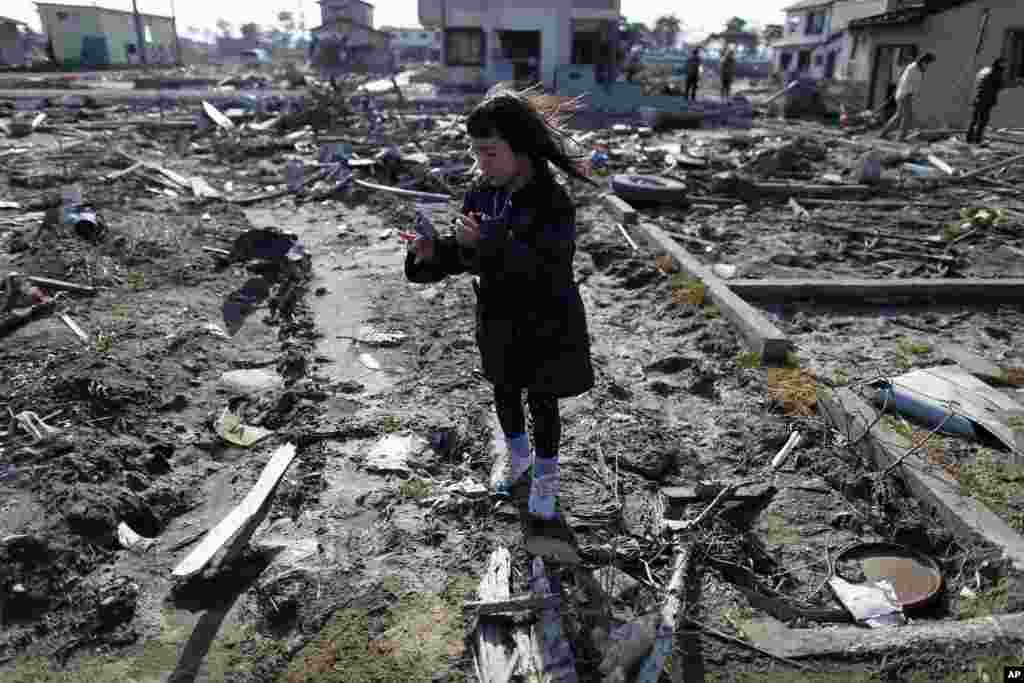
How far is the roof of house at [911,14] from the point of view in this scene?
76.7 ft

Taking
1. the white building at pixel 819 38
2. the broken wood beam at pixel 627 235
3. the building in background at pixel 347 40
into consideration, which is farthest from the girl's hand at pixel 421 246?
the building in background at pixel 347 40

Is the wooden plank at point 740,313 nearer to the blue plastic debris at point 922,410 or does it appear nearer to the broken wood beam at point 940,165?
the blue plastic debris at point 922,410

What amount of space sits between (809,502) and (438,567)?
6.71ft

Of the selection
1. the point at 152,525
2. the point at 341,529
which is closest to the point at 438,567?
the point at 341,529

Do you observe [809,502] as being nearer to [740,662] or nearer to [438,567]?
[740,662]

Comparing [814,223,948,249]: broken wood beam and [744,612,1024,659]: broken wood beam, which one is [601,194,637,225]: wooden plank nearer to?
[814,223,948,249]: broken wood beam

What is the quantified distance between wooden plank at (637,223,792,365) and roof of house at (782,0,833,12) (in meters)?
46.3

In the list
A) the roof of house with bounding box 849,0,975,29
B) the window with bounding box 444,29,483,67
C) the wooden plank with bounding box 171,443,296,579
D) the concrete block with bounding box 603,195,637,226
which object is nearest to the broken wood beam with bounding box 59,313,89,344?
the wooden plank with bounding box 171,443,296,579

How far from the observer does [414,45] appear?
87688mm

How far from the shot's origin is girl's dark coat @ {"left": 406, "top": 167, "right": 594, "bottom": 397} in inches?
107

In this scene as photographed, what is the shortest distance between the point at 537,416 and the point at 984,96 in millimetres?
19327

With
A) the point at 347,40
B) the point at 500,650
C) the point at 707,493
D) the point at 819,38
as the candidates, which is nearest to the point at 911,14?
the point at 819,38

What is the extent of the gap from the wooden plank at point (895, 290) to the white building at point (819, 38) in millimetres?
29492

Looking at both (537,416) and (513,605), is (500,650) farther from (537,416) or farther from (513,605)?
(537,416)
